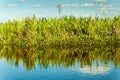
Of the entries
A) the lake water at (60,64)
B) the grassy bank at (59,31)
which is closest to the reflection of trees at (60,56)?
the lake water at (60,64)

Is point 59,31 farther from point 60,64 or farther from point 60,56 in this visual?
point 60,64

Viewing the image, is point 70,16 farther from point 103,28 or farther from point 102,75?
point 102,75

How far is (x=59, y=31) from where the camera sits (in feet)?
77.3

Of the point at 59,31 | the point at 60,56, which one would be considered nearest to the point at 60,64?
the point at 60,56

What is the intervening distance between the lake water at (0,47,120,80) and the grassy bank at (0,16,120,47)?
145cm

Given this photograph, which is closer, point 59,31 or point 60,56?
point 60,56

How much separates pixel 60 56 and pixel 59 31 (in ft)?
13.4

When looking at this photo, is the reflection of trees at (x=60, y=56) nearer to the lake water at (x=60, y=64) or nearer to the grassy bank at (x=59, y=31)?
the lake water at (x=60, y=64)

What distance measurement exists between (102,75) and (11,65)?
404 cm

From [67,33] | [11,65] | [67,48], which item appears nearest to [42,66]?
[11,65]

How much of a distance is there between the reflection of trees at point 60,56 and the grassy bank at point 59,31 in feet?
4.41

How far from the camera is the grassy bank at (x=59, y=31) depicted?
2328 centimetres

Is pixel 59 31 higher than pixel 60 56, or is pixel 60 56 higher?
pixel 59 31

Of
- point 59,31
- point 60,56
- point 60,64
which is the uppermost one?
point 59,31
